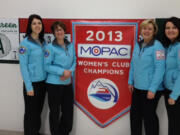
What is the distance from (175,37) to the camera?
176cm

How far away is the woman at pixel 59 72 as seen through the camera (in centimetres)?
201

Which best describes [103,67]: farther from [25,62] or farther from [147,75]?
[25,62]

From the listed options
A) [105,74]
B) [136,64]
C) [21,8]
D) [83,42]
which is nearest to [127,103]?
[105,74]

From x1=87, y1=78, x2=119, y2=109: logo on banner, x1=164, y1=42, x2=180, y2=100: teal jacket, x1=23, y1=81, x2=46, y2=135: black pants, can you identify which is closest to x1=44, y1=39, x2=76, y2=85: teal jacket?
x1=23, y1=81, x2=46, y2=135: black pants

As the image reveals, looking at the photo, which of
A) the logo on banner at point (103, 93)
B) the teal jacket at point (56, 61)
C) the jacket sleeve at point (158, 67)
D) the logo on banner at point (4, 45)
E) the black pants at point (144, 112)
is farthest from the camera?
the logo on banner at point (4, 45)

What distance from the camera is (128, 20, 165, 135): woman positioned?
1.79m

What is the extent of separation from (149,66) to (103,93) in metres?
0.70

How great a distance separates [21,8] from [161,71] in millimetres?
1742

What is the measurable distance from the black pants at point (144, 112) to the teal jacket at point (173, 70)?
195 mm

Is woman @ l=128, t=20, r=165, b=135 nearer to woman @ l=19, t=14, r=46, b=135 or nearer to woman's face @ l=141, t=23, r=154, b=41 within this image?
woman's face @ l=141, t=23, r=154, b=41

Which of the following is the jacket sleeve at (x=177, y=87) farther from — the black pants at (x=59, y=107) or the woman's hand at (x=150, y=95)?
the black pants at (x=59, y=107)

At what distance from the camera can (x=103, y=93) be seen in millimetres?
2312

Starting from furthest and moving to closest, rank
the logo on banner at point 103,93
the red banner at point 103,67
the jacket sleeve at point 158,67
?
the logo on banner at point 103,93 → the red banner at point 103,67 → the jacket sleeve at point 158,67

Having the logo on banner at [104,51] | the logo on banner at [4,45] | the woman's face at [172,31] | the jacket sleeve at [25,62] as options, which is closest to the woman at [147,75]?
the woman's face at [172,31]
